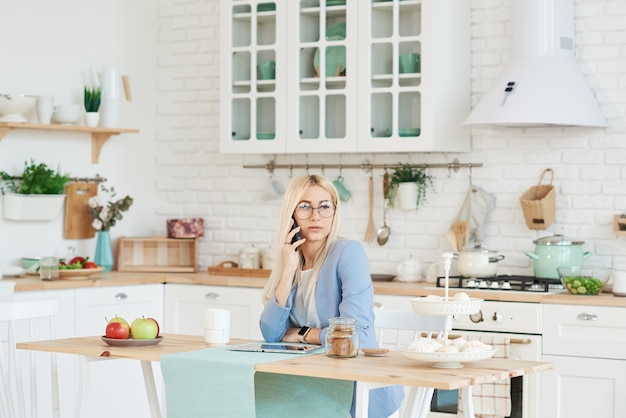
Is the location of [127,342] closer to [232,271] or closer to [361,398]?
[361,398]

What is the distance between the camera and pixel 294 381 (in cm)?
345

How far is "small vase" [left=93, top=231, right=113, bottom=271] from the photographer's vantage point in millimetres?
5945

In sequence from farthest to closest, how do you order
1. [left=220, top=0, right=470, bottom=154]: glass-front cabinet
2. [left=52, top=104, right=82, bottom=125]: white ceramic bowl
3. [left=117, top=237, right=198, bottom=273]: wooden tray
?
[left=117, top=237, right=198, bottom=273]: wooden tray, [left=52, top=104, right=82, bottom=125]: white ceramic bowl, [left=220, top=0, right=470, bottom=154]: glass-front cabinet

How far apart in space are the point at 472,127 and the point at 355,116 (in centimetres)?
59

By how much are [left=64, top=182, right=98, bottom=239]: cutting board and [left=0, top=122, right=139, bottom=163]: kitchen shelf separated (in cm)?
18

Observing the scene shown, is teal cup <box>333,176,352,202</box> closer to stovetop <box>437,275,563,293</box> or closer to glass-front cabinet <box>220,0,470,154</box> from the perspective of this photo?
glass-front cabinet <box>220,0,470,154</box>

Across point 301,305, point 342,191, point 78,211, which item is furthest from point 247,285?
point 301,305

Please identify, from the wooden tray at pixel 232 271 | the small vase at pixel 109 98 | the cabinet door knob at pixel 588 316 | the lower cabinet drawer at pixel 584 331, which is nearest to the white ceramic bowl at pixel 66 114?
the small vase at pixel 109 98

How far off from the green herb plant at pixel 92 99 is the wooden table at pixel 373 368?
2.48 meters

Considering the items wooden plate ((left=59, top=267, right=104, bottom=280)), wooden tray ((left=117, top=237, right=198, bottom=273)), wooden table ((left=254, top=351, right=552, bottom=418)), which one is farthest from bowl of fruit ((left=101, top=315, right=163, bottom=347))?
wooden tray ((left=117, top=237, right=198, bottom=273))

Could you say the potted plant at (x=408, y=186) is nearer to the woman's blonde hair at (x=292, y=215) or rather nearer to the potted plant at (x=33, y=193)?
the potted plant at (x=33, y=193)

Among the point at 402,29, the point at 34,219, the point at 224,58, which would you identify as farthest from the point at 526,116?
the point at 34,219

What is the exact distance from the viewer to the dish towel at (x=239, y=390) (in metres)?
3.21

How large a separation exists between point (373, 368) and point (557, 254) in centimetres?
230
